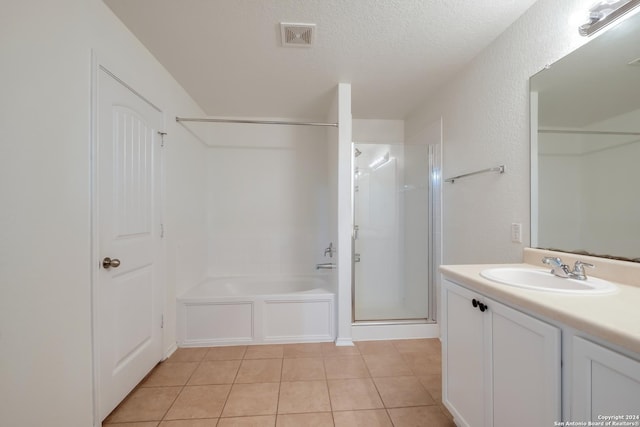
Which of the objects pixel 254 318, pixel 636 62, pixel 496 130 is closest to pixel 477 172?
pixel 496 130

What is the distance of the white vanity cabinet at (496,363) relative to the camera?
77 centimetres

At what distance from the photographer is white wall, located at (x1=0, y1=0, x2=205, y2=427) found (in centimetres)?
88

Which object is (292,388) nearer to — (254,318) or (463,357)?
(254,318)

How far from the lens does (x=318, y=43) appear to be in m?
1.66

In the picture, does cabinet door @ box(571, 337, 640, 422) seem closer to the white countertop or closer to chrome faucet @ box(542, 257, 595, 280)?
the white countertop

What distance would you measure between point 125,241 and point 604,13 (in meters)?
2.66

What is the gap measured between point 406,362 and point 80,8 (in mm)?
2956

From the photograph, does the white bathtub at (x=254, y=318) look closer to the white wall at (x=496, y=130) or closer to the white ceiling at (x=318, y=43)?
the white wall at (x=496, y=130)

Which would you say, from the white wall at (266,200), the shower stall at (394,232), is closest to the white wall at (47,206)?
the white wall at (266,200)

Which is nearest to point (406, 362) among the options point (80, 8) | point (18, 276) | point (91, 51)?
point (18, 276)

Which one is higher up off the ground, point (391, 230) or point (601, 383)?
point (391, 230)

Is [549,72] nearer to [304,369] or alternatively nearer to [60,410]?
[304,369]

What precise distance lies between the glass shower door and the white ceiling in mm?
642

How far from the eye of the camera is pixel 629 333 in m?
0.58
